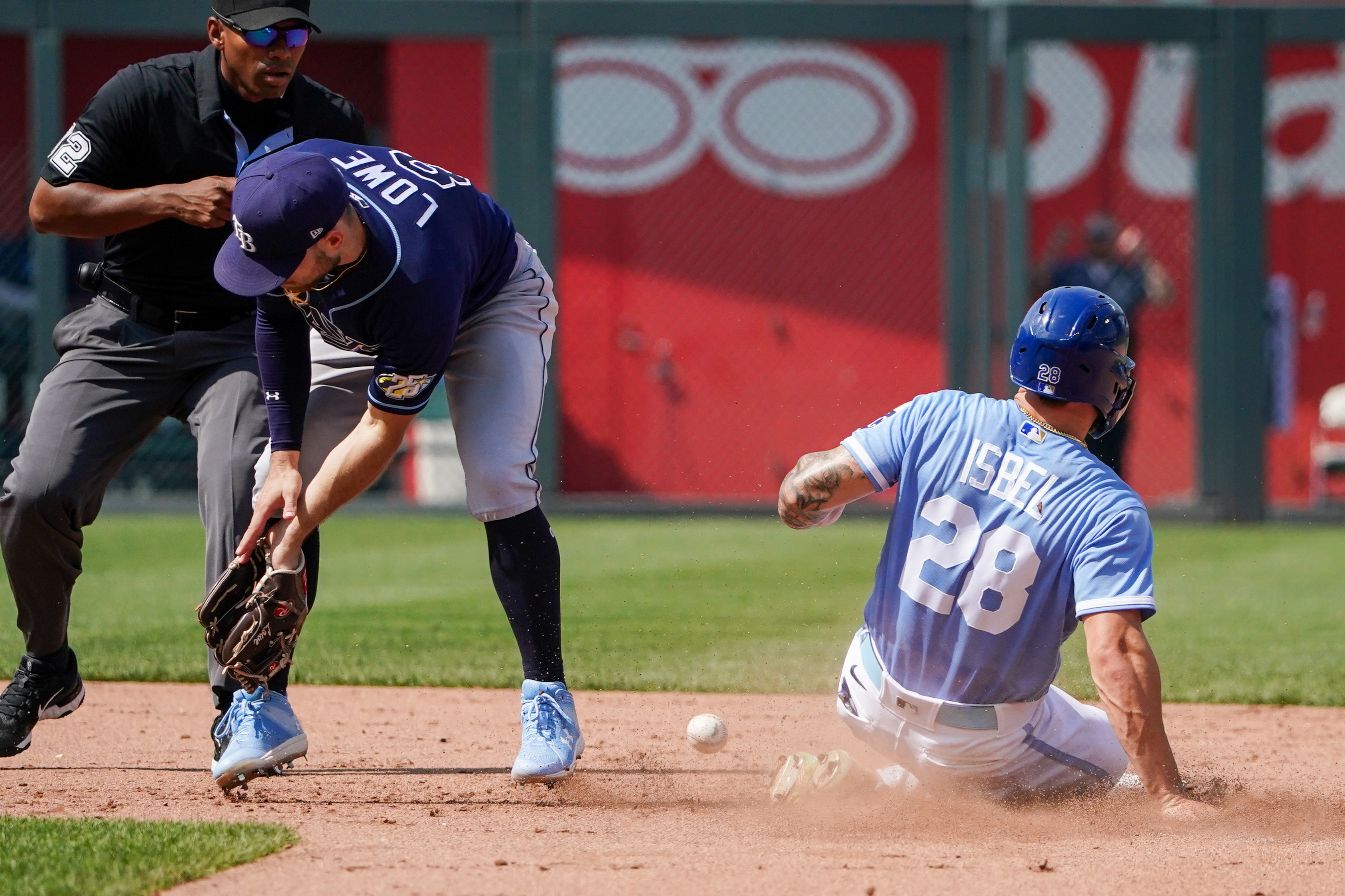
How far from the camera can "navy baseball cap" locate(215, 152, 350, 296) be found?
123 inches

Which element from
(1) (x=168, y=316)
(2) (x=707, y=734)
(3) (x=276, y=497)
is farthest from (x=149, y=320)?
(2) (x=707, y=734)

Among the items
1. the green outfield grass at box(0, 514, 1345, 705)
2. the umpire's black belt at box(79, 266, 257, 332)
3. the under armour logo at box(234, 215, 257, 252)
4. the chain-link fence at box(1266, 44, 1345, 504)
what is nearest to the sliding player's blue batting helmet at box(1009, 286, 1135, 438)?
the under armour logo at box(234, 215, 257, 252)

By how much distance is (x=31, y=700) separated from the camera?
13.3 feet

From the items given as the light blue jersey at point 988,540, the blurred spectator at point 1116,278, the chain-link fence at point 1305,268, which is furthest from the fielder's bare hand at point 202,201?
the chain-link fence at point 1305,268

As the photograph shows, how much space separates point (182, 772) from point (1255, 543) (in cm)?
784

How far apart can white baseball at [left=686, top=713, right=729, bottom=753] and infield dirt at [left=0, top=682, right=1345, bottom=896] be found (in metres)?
0.09

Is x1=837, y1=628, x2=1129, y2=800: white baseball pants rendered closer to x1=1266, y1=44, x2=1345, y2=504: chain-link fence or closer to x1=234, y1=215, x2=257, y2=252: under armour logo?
x1=234, y1=215, x2=257, y2=252: under armour logo

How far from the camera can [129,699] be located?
5.04 meters

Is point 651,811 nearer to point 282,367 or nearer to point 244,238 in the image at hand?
point 282,367

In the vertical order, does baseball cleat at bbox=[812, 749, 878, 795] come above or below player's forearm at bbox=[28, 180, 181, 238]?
below

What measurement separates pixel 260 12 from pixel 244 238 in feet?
2.86

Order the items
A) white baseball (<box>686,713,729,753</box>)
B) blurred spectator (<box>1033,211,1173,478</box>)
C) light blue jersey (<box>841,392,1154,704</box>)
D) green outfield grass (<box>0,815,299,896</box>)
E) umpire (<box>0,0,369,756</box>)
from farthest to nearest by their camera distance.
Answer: blurred spectator (<box>1033,211,1173,478</box>), white baseball (<box>686,713,729,753</box>), umpire (<box>0,0,369,756</box>), light blue jersey (<box>841,392,1154,704</box>), green outfield grass (<box>0,815,299,896</box>)

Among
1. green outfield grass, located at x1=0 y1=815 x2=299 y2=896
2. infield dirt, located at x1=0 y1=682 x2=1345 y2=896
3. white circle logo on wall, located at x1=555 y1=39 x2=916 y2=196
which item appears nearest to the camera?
green outfield grass, located at x1=0 y1=815 x2=299 y2=896

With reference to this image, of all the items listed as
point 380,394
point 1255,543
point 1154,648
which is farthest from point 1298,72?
point 380,394
